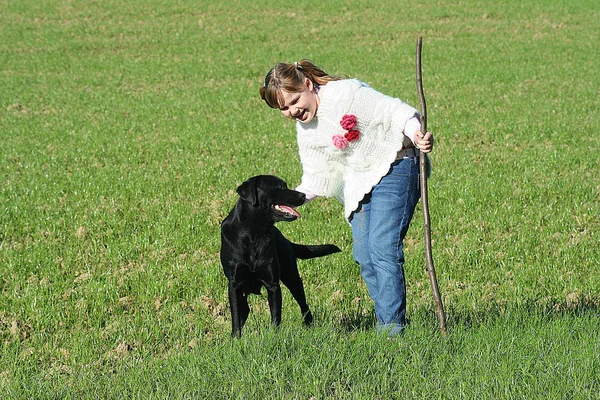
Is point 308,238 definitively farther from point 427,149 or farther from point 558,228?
point 427,149

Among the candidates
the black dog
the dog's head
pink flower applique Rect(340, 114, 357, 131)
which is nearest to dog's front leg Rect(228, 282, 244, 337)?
the black dog

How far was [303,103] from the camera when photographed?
5.08m

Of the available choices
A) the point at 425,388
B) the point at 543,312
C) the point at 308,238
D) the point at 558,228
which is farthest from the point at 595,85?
the point at 425,388

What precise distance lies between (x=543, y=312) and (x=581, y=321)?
495 millimetres

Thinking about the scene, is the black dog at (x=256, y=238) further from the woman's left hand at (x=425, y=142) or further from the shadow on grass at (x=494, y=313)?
the woman's left hand at (x=425, y=142)

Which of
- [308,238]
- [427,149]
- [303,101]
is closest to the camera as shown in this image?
[427,149]

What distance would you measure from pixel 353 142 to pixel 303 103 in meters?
0.45

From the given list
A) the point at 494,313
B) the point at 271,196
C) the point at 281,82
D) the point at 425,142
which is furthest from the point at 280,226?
the point at 425,142

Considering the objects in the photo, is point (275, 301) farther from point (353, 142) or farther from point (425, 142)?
point (425, 142)

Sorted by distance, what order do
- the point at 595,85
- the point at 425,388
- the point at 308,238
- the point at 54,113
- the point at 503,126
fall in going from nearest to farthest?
the point at 425,388 < the point at 308,238 < the point at 503,126 < the point at 54,113 < the point at 595,85

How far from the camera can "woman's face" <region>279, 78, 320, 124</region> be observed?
199 inches

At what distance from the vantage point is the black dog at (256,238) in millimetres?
5270

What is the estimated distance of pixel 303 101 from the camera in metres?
5.07

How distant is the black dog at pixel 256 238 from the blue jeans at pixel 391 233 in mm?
547
